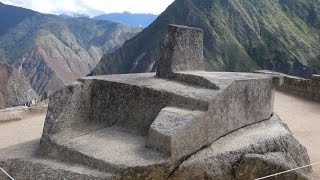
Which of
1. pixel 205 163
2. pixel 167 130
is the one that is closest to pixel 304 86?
pixel 205 163

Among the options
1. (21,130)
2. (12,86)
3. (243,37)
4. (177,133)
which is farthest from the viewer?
(12,86)

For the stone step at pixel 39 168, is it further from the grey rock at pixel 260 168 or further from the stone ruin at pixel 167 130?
the grey rock at pixel 260 168

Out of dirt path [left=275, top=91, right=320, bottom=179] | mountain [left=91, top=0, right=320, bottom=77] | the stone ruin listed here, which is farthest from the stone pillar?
mountain [left=91, top=0, right=320, bottom=77]

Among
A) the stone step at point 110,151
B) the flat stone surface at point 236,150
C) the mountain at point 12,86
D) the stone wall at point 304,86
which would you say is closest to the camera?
the stone step at point 110,151

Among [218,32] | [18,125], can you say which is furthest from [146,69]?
[18,125]

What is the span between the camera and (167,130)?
6727mm

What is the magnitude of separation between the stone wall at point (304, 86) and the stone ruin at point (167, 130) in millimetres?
6996

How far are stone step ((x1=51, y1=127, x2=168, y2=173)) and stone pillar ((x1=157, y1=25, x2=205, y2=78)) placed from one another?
1858mm

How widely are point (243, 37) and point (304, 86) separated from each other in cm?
9336

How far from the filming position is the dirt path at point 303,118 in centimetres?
Result: 1078

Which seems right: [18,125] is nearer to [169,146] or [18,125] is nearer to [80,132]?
[80,132]

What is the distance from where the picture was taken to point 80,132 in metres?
7.89

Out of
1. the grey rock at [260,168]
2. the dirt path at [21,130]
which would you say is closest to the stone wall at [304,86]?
the dirt path at [21,130]

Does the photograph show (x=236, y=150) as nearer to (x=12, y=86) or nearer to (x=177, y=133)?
(x=177, y=133)
